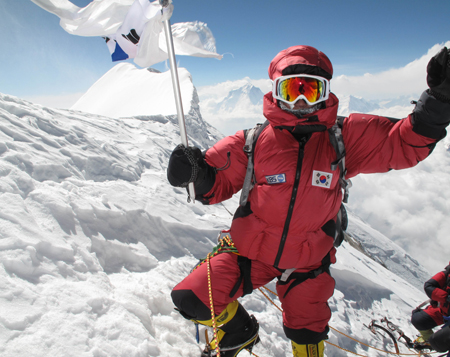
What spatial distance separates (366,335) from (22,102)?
726 cm

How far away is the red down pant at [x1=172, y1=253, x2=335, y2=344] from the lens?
1.84m

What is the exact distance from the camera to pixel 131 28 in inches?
104

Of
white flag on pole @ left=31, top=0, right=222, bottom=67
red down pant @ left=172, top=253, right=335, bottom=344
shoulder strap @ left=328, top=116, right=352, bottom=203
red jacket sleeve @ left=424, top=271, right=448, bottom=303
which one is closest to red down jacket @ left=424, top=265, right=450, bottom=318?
red jacket sleeve @ left=424, top=271, right=448, bottom=303

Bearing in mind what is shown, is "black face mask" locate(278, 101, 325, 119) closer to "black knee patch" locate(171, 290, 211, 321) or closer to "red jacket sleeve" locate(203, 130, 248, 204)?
"red jacket sleeve" locate(203, 130, 248, 204)

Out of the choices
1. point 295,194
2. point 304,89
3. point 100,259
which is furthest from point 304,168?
point 100,259

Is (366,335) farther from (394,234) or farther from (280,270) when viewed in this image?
(394,234)

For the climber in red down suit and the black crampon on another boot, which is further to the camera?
the black crampon on another boot

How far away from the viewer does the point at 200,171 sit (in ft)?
6.63

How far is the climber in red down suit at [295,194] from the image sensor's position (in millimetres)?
1837

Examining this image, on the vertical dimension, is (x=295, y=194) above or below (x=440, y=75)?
below

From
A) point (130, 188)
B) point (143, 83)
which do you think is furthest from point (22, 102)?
point (143, 83)

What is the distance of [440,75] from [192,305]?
2275 mm

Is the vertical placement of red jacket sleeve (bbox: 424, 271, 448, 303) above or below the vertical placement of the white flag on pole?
below

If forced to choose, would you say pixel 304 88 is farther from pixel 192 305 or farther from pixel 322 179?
pixel 192 305
